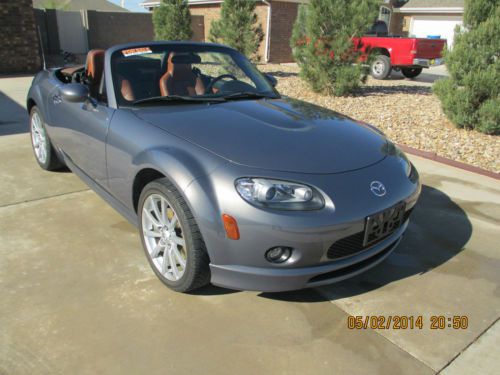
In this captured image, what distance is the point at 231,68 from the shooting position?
415cm

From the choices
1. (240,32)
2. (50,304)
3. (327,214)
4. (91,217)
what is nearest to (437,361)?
(327,214)

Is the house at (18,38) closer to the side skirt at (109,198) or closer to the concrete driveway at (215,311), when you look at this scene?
the side skirt at (109,198)

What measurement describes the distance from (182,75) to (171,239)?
159 cm

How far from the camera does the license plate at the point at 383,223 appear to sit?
2.54m

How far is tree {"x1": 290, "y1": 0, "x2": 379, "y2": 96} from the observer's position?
31.4 ft

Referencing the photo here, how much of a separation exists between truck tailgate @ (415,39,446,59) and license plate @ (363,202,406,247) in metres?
11.8

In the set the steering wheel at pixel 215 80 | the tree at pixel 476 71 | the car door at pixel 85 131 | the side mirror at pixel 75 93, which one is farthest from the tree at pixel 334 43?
the side mirror at pixel 75 93

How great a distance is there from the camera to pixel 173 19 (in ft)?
46.8

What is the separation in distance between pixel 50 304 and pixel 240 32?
40.9ft

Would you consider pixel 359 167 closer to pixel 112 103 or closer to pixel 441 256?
pixel 441 256

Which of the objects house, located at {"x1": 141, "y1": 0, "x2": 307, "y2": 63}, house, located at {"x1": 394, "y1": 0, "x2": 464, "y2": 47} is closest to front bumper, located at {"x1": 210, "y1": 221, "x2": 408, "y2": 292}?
house, located at {"x1": 141, "y1": 0, "x2": 307, "y2": 63}

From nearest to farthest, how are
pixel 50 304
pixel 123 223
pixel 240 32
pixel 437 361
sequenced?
pixel 437 361 → pixel 50 304 → pixel 123 223 → pixel 240 32

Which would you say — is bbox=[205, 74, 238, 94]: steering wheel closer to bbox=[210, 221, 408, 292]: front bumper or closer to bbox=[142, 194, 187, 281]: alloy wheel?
bbox=[142, 194, 187, 281]: alloy wheel

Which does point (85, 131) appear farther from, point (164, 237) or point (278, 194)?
point (278, 194)
